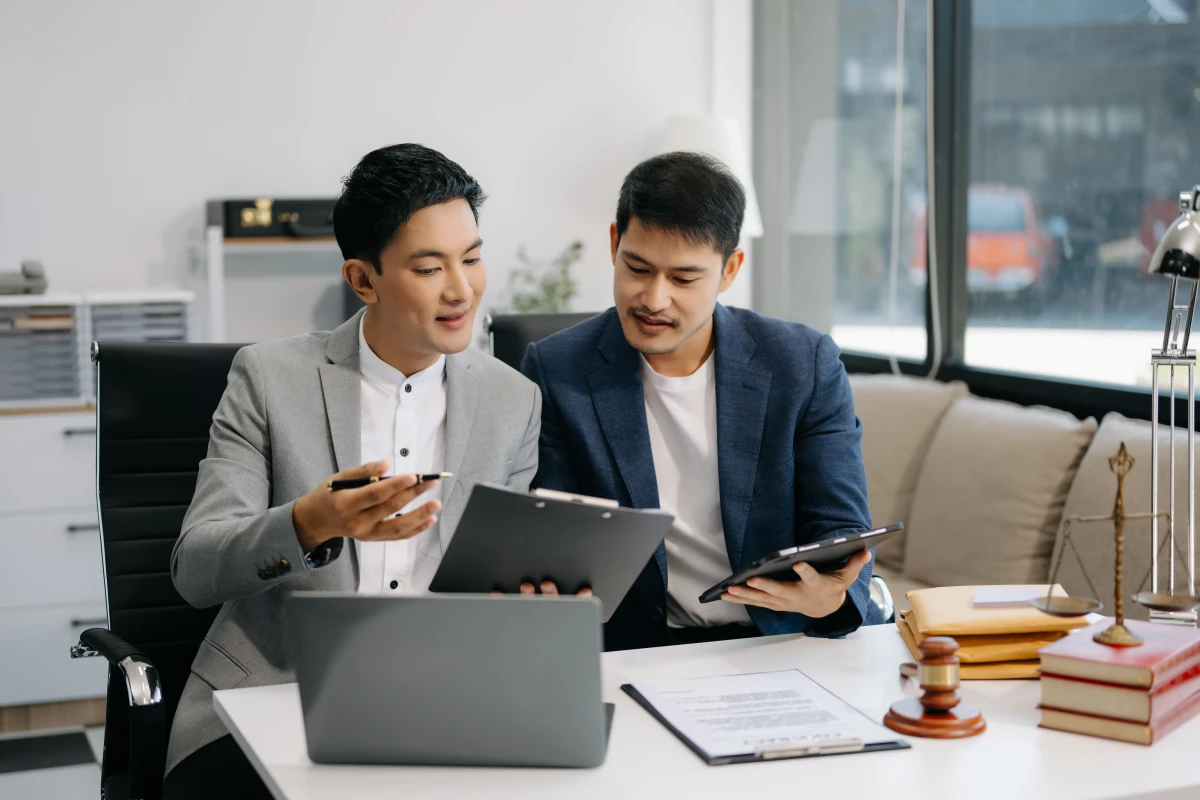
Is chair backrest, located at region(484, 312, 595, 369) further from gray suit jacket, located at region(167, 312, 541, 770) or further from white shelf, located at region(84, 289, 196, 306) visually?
white shelf, located at region(84, 289, 196, 306)

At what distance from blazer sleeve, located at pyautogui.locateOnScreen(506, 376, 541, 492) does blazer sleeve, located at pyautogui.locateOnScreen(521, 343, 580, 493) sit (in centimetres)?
3

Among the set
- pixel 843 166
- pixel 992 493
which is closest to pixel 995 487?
pixel 992 493

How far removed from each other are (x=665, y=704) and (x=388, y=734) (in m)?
0.35

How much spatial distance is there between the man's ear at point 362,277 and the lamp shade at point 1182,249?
3.59 ft

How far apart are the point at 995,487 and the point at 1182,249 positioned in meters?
1.52

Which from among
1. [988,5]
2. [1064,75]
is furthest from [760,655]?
[988,5]

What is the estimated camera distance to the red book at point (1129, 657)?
4.47ft

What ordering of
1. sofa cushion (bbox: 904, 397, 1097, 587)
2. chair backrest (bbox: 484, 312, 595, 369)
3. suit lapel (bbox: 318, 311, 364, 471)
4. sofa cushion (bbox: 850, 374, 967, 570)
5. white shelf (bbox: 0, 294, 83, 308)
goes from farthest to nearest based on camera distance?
white shelf (bbox: 0, 294, 83, 308) < sofa cushion (bbox: 850, 374, 967, 570) < sofa cushion (bbox: 904, 397, 1097, 587) < chair backrest (bbox: 484, 312, 595, 369) < suit lapel (bbox: 318, 311, 364, 471)

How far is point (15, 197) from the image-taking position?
157 inches

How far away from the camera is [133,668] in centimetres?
172

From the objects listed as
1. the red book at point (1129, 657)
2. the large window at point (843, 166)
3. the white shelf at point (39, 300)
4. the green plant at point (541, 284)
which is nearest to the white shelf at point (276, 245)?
the white shelf at point (39, 300)

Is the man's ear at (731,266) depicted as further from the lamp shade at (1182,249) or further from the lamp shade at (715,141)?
the lamp shade at (715,141)

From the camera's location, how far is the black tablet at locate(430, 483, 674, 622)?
1.36 m

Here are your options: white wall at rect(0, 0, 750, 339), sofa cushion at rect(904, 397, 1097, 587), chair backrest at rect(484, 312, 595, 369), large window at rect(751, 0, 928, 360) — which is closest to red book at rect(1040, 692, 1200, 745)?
chair backrest at rect(484, 312, 595, 369)
